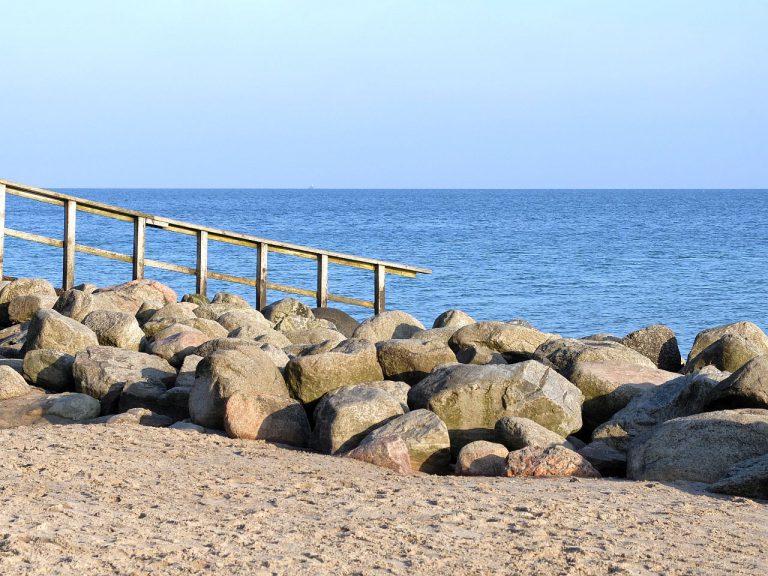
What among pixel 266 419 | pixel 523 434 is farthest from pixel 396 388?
pixel 523 434

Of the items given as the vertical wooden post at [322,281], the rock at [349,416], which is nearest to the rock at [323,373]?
the rock at [349,416]

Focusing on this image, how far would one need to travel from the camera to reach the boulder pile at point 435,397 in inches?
312

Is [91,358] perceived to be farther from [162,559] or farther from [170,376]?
[162,559]

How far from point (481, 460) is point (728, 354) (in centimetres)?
380

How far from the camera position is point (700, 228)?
64.6 m

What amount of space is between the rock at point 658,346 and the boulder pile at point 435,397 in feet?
2.53

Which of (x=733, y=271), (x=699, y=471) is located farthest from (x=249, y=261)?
(x=699, y=471)

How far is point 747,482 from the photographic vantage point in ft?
23.5

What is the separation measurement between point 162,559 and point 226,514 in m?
0.91

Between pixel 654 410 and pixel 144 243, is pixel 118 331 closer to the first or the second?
pixel 654 410

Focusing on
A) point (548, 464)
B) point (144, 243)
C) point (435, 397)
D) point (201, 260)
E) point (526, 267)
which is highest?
point (144, 243)

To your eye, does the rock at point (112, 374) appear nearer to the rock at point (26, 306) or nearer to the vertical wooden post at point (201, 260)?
the rock at point (26, 306)

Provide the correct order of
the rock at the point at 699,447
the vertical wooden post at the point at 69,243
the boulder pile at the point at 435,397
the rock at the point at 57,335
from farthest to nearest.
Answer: the vertical wooden post at the point at 69,243
the rock at the point at 57,335
the boulder pile at the point at 435,397
the rock at the point at 699,447

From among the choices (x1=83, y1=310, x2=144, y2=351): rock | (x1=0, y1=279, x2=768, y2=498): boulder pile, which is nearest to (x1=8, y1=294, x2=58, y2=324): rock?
(x1=0, y1=279, x2=768, y2=498): boulder pile
